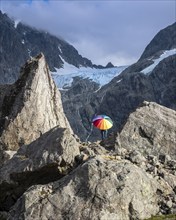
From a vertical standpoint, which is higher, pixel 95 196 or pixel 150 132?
pixel 150 132

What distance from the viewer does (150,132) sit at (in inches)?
1810

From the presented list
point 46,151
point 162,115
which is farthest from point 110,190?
point 162,115

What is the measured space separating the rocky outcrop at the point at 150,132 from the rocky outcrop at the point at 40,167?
31.3ft

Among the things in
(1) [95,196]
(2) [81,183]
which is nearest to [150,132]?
(2) [81,183]

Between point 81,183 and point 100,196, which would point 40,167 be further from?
point 100,196

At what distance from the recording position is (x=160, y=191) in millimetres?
30297

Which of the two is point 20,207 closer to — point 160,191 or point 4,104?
point 160,191

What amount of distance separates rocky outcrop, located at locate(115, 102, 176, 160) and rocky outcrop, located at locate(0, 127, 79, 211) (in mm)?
9538

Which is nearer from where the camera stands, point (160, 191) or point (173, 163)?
point (160, 191)

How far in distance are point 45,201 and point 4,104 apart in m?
23.1

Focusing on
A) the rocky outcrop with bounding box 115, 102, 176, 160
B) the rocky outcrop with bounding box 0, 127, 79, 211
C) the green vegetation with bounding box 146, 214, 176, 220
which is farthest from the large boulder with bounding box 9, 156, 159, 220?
the rocky outcrop with bounding box 115, 102, 176, 160

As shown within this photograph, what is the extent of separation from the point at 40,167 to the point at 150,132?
643 inches

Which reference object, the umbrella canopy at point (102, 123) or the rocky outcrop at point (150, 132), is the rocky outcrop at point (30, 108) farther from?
the rocky outcrop at point (150, 132)

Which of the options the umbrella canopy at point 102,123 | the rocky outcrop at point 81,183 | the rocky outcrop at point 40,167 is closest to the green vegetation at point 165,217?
the rocky outcrop at point 81,183
